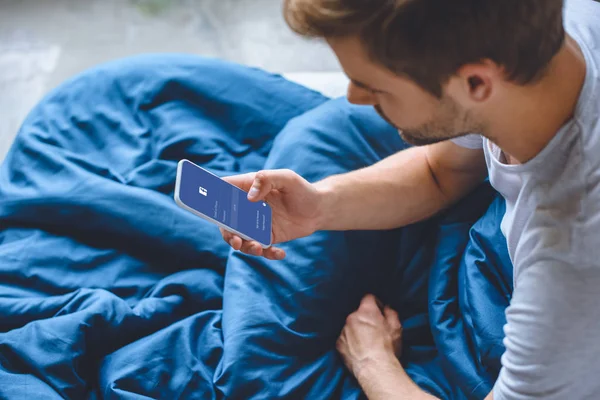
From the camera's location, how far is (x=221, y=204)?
0.94m

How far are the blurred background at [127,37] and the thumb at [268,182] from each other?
3.35 ft

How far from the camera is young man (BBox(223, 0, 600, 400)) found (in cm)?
70

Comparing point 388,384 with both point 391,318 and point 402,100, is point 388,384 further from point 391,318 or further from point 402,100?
point 402,100

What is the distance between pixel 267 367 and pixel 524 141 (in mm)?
480

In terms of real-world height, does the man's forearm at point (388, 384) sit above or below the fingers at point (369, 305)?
below

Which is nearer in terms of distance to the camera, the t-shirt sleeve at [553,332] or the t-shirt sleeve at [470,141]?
the t-shirt sleeve at [553,332]

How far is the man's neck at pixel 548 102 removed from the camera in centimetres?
74

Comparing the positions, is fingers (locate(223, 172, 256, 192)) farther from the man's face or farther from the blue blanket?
the man's face

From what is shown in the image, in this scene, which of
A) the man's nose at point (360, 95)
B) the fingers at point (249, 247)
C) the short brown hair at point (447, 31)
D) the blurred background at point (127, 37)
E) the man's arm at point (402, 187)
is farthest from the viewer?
the blurred background at point (127, 37)

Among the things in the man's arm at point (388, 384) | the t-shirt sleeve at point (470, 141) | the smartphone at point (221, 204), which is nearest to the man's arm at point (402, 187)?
the t-shirt sleeve at point (470, 141)

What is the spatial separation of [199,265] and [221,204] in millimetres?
262

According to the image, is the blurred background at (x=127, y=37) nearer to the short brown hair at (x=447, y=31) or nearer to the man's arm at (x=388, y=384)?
the man's arm at (x=388, y=384)

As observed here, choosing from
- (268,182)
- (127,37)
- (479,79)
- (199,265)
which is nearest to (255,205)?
(268,182)

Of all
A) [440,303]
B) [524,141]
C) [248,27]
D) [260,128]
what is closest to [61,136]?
[260,128]
